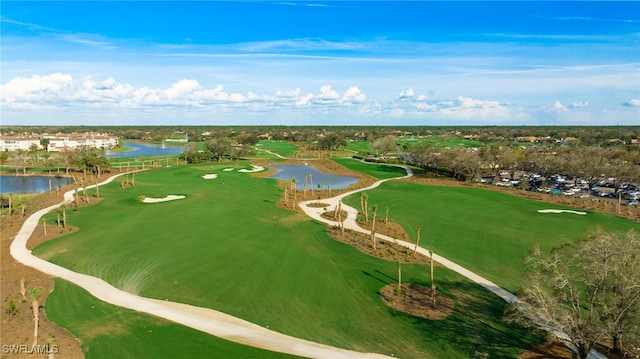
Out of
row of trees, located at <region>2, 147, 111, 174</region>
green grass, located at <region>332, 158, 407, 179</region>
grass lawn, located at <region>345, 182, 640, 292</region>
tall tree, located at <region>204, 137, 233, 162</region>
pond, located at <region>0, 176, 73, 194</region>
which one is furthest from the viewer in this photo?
tall tree, located at <region>204, 137, 233, 162</region>

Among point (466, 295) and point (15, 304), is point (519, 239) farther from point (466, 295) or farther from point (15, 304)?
point (15, 304)

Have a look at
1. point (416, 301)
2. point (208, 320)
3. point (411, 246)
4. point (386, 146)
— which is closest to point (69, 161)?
point (208, 320)

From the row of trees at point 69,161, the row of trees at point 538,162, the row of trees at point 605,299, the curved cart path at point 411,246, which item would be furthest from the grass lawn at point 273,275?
the row of trees at point 538,162

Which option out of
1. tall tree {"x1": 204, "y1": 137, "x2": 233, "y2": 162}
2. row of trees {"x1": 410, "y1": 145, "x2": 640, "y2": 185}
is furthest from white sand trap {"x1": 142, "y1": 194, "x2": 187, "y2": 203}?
row of trees {"x1": 410, "y1": 145, "x2": 640, "y2": 185}

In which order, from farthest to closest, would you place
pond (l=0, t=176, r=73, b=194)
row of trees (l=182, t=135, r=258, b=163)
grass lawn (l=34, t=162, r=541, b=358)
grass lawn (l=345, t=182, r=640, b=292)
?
row of trees (l=182, t=135, r=258, b=163) < pond (l=0, t=176, r=73, b=194) < grass lawn (l=345, t=182, r=640, b=292) < grass lawn (l=34, t=162, r=541, b=358)

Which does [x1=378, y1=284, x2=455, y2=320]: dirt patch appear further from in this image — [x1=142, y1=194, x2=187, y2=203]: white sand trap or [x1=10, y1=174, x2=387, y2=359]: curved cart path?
[x1=142, y1=194, x2=187, y2=203]: white sand trap

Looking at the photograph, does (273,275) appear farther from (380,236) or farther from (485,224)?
(485,224)
